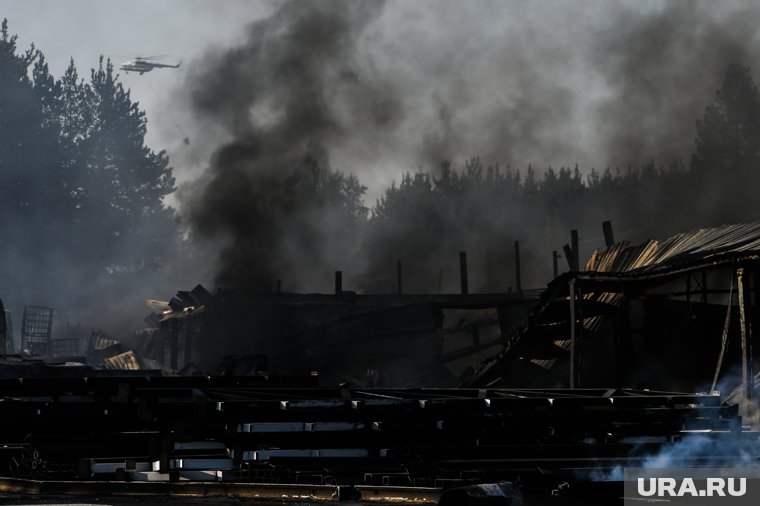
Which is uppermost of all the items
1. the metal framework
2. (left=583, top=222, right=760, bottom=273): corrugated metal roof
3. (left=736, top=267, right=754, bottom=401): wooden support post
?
(left=583, top=222, right=760, bottom=273): corrugated metal roof

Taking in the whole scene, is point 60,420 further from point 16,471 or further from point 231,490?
point 231,490

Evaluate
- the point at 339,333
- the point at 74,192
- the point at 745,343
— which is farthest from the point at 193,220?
the point at 745,343

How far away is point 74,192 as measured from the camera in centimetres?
6294

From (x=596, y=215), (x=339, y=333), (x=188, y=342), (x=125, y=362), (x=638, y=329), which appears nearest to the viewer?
(x=638, y=329)

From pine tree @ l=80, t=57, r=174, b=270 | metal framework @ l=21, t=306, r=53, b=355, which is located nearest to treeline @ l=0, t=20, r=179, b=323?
pine tree @ l=80, t=57, r=174, b=270

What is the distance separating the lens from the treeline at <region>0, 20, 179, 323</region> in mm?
59250

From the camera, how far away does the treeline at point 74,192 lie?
194ft

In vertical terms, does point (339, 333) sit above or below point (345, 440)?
above

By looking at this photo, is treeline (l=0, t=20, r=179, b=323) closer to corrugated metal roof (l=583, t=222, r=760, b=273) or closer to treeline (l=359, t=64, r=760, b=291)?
treeline (l=359, t=64, r=760, b=291)

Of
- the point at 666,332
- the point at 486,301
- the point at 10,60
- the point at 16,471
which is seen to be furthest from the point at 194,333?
the point at 10,60

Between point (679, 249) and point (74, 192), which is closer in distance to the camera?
point (679, 249)

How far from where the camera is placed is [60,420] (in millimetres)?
9320

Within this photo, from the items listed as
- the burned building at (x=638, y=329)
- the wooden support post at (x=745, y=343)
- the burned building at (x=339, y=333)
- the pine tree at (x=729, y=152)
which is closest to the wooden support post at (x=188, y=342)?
the burned building at (x=339, y=333)

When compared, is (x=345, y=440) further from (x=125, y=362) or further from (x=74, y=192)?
(x=74, y=192)
